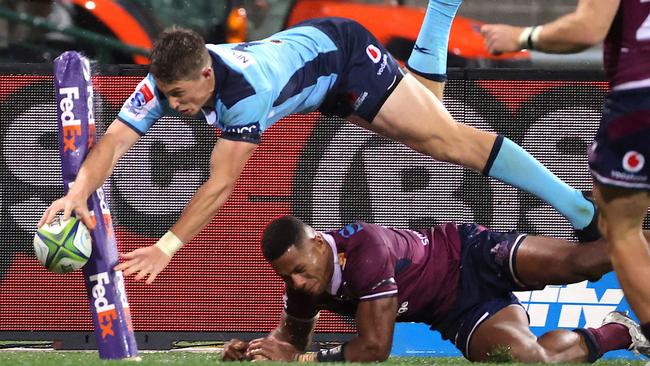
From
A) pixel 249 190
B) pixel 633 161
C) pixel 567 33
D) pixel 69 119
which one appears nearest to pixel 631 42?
pixel 567 33

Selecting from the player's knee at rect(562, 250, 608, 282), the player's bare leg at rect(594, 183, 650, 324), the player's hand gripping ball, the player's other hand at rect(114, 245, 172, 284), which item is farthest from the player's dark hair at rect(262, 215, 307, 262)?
the player's bare leg at rect(594, 183, 650, 324)

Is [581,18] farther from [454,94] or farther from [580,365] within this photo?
[454,94]

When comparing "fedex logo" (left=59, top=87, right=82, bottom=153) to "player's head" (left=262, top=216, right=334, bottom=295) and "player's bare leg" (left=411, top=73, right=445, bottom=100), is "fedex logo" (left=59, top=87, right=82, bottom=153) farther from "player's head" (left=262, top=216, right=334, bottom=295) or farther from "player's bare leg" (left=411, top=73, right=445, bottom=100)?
"player's bare leg" (left=411, top=73, right=445, bottom=100)

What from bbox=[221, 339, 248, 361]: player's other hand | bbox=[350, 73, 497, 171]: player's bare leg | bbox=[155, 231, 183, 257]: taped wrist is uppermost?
bbox=[350, 73, 497, 171]: player's bare leg

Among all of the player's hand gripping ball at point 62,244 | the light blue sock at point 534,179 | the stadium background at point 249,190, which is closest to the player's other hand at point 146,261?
the player's hand gripping ball at point 62,244

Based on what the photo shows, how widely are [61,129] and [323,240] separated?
129 cm

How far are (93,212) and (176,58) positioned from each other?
0.83 metres

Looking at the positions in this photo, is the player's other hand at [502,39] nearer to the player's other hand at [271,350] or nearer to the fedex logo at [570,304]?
the player's other hand at [271,350]

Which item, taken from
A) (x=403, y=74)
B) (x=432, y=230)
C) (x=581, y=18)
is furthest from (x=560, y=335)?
(x=581, y=18)

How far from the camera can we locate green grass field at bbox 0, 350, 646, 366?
5.67 meters

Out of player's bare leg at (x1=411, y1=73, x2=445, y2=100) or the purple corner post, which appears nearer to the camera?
the purple corner post

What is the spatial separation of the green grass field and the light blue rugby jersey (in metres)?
1.06

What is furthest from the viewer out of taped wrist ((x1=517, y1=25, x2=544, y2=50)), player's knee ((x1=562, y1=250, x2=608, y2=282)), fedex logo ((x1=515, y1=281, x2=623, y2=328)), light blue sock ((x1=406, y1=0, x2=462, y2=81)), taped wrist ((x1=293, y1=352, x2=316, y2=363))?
fedex logo ((x1=515, y1=281, x2=623, y2=328))

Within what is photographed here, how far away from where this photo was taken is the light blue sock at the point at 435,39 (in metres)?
6.75
